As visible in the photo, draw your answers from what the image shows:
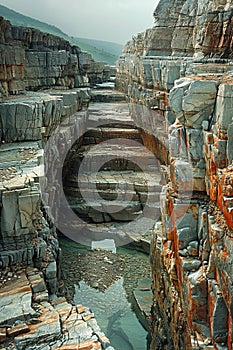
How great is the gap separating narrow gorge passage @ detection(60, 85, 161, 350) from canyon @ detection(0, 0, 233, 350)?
0.08 metres

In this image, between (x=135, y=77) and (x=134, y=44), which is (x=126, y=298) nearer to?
(x=135, y=77)

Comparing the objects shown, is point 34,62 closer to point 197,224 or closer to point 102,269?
point 102,269

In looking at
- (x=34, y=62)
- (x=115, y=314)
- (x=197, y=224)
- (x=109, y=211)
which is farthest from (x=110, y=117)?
(x=197, y=224)

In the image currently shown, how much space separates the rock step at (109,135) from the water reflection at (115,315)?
9.99 meters

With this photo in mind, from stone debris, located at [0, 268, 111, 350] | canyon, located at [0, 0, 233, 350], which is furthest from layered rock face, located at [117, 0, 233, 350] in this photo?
stone debris, located at [0, 268, 111, 350]

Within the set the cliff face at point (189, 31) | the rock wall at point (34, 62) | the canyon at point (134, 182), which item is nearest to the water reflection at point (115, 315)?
the canyon at point (134, 182)

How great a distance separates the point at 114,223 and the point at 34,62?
347 inches

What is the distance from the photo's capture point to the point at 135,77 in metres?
22.1

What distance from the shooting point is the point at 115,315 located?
11289 millimetres

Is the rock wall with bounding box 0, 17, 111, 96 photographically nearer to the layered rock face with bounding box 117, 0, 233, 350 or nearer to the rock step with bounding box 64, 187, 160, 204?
the rock step with bounding box 64, 187, 160, 204

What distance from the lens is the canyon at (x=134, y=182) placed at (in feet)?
21.0

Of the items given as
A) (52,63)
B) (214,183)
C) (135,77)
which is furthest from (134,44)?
(214,183)

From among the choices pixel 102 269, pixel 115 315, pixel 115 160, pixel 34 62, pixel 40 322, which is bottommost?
pixel 115 315

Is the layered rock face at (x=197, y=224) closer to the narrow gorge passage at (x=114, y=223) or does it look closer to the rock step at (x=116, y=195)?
the narrow gorge passage at (x=114, y=223)
